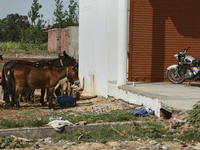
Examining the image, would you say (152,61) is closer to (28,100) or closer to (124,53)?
(124,53)

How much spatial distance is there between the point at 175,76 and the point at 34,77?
517 centimetres

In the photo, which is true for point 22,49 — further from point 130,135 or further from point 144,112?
point 130,135

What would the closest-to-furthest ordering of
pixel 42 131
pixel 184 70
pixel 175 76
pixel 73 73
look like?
1. pixel 42 131
2. pixel 73 73
3. pixel 184 70
4. pixel 175 76

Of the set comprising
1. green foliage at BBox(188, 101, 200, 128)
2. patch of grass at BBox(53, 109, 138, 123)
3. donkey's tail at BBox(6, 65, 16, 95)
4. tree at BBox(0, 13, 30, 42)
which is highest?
tree at BBox(0, 13, 30, 42)

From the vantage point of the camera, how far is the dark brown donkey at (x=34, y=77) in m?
9.54

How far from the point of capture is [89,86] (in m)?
14.6

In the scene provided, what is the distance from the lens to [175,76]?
11.7 meters

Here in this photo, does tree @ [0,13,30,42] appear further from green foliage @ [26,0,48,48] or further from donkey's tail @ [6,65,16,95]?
donkey's tail @ [6,65,16,95]

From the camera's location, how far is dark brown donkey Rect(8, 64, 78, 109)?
9.54m

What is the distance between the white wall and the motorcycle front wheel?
2085 mm

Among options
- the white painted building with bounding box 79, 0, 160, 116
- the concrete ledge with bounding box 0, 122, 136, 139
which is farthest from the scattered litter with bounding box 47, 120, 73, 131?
the white painted building with bounding box 79, 0, 160, 116

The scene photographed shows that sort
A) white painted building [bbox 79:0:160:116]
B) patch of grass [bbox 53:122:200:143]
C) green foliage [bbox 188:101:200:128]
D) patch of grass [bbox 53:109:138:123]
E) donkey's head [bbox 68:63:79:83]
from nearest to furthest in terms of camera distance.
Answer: patch of grass [bbox 53:122:200:143] < green foliage [bbox 188:101:200:128] < patch of grass [bbox 53:109:138:123] < donkey's head [bbox 68:63:79:83] < white painted building [bbox 79:0:160:116]

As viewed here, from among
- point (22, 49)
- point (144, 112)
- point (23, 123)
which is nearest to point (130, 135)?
point (144, 112)

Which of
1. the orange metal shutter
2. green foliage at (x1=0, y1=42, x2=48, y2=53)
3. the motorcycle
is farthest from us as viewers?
green foliage at (x1=0, y1=42, x2=48, y2=53)
